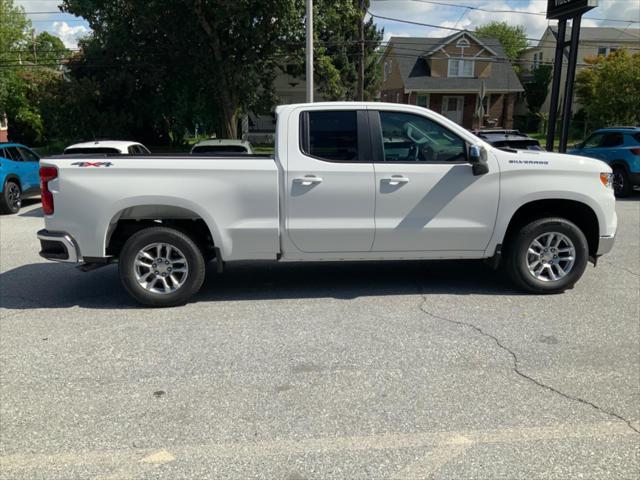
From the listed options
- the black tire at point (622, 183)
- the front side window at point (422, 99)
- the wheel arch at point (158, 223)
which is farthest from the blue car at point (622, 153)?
the front side window at point (422, 99)

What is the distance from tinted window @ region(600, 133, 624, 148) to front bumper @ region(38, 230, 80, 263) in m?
13.4

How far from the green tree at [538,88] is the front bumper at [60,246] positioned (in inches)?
2182

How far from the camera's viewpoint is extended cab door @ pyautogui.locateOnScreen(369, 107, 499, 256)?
553cm

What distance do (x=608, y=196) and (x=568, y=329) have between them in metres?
1.78

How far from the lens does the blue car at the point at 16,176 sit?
11.6m

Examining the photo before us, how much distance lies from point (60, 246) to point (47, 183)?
0.62 metres

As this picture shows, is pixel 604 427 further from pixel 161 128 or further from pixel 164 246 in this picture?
pixel 161 128

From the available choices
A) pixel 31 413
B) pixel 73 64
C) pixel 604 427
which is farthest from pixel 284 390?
pixel 73 64

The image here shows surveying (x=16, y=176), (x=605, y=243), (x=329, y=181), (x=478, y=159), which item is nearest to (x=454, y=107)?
(x=16, y=176)

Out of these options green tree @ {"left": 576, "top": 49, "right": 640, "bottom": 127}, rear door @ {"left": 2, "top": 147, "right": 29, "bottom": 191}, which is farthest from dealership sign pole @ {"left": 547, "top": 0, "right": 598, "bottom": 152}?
green tree @ {"left": 576, "top": 49, "right": 640, "bottom": 127}

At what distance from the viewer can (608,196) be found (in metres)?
5.84

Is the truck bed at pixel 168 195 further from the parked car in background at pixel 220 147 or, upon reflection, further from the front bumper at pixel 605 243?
the parked car in background at pixel 220 147

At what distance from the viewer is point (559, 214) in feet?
19.9

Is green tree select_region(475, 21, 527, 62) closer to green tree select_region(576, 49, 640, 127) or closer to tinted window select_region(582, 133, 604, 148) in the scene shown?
green tree select_region(576, 49, 640, 127)
